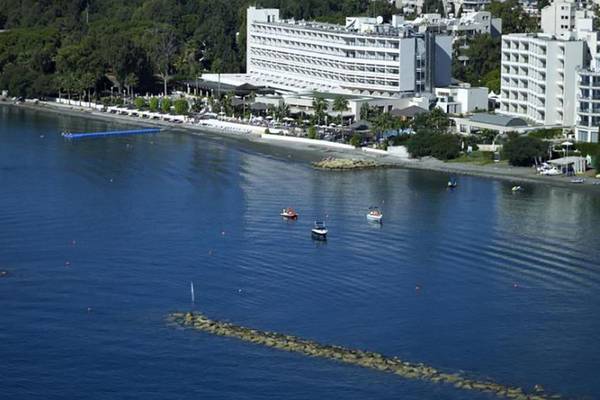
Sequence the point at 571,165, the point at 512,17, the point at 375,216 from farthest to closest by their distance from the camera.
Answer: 1. the point at 512,17
2. the point at 571,165
3. the point at 375,216

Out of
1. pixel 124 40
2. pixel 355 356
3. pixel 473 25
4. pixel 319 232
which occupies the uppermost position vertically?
pixel 473 25

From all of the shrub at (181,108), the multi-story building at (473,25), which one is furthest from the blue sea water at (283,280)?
the multi-story building at (473,25)

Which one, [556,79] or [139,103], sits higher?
[556,79]

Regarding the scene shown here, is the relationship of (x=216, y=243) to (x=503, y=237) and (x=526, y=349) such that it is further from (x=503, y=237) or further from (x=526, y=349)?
(x=526, y=349)

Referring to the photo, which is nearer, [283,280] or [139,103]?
[283,280]

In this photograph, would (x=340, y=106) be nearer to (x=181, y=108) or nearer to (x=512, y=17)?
(x=181, y=108)

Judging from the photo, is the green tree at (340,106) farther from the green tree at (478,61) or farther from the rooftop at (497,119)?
the green tree at (478,61)

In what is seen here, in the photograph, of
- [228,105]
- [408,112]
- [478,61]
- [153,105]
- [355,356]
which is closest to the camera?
[355,356]

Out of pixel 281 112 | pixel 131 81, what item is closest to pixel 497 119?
pixel 281 112

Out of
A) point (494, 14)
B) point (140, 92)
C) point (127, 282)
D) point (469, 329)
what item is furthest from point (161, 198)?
point (494, 14)
